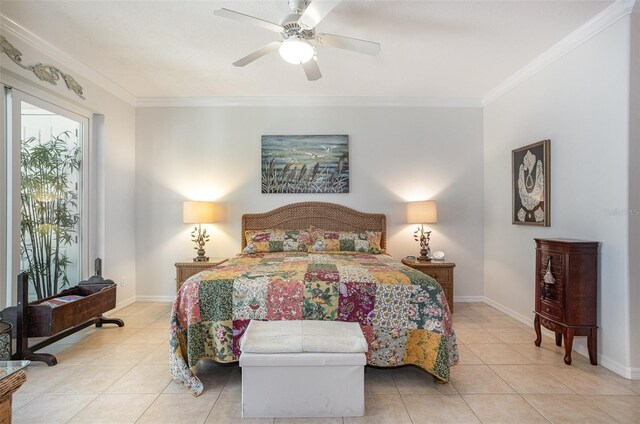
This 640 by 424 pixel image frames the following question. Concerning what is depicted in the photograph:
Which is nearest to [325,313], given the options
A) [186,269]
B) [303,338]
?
[303,338]

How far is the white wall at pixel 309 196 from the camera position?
15.2 ft

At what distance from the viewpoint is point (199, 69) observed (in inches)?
145

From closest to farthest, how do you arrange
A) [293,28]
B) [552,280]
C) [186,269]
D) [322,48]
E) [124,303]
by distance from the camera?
[293,28], [552,280], [322,48], [186,269], [124,303]

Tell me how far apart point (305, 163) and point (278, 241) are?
3.86ft

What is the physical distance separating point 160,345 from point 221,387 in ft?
3.62

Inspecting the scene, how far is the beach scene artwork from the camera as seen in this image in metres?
4.61

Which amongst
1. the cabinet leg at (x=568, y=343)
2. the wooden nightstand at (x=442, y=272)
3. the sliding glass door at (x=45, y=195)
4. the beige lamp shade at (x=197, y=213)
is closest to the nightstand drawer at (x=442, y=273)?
the wooden nightstand at (x=442, y=272)

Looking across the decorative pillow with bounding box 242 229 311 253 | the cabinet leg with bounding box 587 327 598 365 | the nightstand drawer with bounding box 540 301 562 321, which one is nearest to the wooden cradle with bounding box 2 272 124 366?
the decorative pillow with bounding box 242 229 311 253

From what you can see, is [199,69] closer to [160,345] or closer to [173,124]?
[173,124]

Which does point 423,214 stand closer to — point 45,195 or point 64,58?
point 45,195

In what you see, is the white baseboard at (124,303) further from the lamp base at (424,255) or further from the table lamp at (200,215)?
the lamp base at (424,255)

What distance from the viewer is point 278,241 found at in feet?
13.6

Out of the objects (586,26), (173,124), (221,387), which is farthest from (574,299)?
(173,124)

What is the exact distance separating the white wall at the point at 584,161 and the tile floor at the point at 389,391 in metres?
0.50
